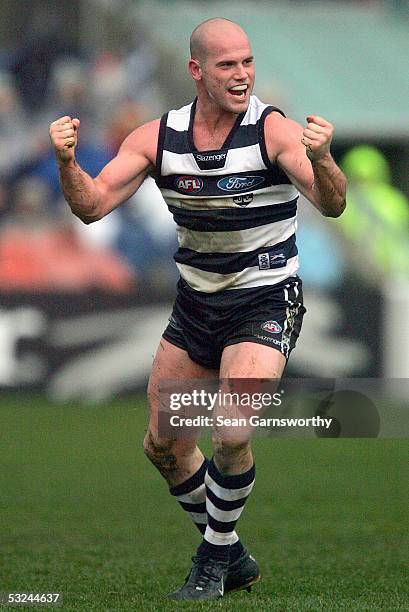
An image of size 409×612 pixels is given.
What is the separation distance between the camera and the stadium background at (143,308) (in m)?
7.59

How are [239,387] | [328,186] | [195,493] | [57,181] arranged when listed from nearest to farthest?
[328,186] < [239,387] < [195,493] < [57,181]

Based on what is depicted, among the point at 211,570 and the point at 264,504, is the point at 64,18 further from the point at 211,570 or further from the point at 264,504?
the point at 211,570

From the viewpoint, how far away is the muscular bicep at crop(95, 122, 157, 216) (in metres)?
6.57

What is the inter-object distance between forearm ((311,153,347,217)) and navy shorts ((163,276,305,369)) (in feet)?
1.90

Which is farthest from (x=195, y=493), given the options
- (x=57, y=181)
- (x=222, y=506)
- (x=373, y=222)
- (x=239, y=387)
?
(x=373, y=222)

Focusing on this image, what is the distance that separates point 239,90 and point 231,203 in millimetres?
518

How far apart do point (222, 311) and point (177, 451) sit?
741mm

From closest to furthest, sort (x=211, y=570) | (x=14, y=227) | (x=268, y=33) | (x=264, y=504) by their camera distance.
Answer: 1. (x=211, y=570)
2. (x=264, y=504)
3. (x=14, y=227)
4. (x=268, y=33)

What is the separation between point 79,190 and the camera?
635cm

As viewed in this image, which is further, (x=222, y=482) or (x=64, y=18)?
(x=64, y=18)

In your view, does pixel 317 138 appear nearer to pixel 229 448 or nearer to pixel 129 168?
pixel 129 168

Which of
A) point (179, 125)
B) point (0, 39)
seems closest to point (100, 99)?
point (0, 39)

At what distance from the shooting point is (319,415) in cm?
665

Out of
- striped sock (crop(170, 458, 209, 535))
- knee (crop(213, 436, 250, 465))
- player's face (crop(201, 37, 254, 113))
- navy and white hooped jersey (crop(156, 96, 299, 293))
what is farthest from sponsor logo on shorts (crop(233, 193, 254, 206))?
striped sock (crop(170, 458, 209, 535))
